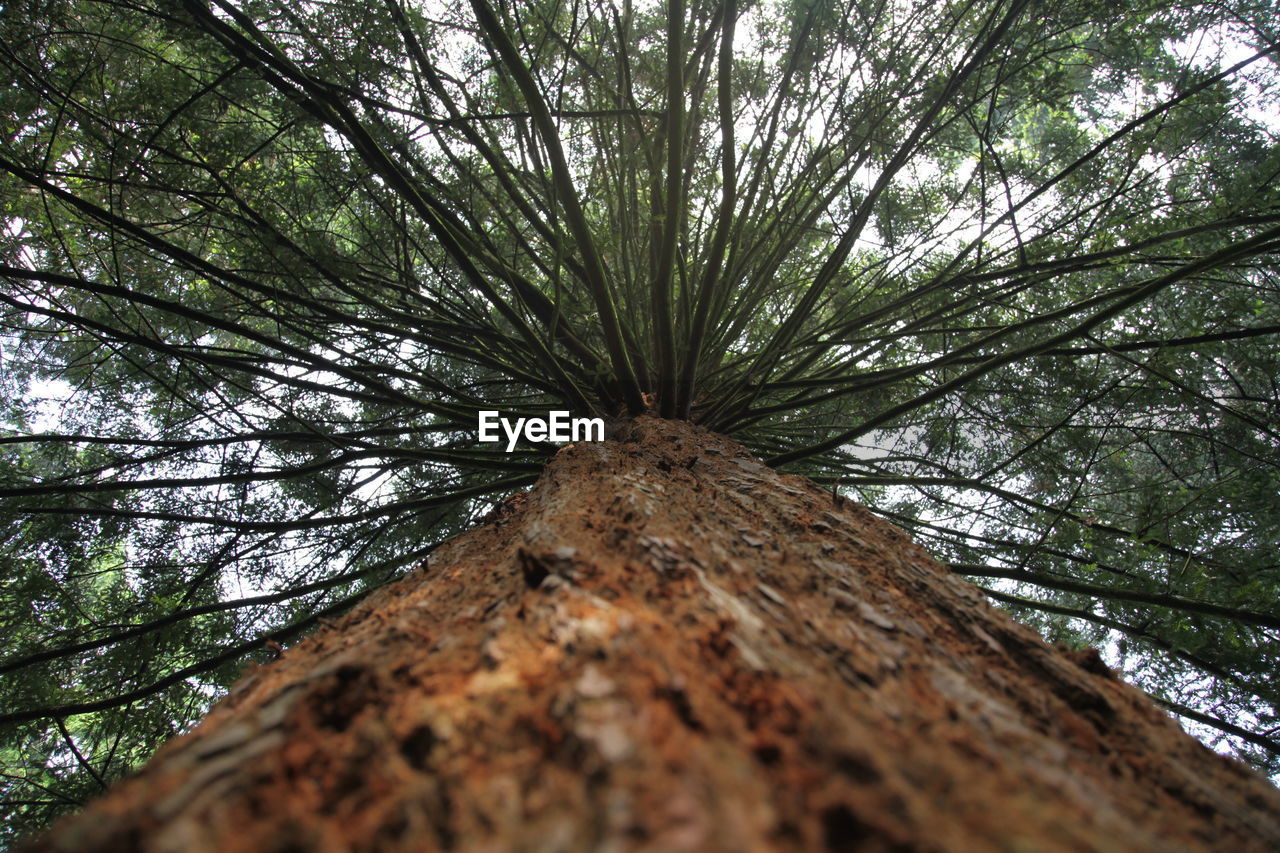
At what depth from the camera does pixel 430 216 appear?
1.76 m

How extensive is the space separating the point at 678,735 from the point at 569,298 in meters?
2.87

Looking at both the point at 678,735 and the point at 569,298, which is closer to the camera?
the point at 678,735

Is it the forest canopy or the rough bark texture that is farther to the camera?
the forest canopy

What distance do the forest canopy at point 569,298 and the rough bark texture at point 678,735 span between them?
3.51ft

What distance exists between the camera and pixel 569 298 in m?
3.10

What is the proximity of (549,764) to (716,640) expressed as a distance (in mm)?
228

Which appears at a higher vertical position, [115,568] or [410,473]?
[410,473]

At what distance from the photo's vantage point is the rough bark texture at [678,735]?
1.24 ft

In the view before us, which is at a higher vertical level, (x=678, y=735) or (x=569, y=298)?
(x=569, y=298)

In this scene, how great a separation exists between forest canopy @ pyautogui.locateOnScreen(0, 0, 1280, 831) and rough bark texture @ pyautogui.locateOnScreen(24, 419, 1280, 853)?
107 cm

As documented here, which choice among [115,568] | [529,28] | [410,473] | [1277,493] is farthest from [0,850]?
[1277,493]

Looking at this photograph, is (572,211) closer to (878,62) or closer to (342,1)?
(342,1)

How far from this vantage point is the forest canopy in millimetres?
1941

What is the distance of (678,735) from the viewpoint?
0.44 m
